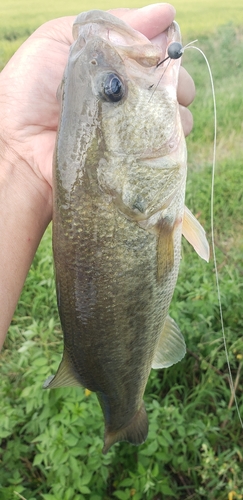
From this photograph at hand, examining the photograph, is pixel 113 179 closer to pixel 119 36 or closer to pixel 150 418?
pixel 119 36

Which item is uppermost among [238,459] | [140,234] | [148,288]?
[140,234]

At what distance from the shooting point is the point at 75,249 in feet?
4.62

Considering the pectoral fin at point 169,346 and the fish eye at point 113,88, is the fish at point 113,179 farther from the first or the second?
the pectoral fin at point 169,346

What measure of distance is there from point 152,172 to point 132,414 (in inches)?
42.0

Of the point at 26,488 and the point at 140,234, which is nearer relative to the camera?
the point at 140,234

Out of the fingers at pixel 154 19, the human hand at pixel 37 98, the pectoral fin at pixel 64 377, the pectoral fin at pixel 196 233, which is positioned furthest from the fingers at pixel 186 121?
the pectoral fin at pixel 64 377

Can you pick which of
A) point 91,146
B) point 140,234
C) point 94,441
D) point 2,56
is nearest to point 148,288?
point 140,234

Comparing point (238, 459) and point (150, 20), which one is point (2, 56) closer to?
point (150, 20)

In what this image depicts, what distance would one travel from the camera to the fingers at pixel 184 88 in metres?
1.88

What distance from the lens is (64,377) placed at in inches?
65.3

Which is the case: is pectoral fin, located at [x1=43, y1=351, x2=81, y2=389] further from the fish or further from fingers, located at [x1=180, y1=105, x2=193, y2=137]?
fingers, located at [x1=180, y1=105, x2=193, y2=137]

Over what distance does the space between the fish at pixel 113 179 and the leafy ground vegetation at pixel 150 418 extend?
3.24 ft

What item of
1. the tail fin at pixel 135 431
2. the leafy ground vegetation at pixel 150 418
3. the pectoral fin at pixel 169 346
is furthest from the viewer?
the leafy ground vegetation at pixel 150 418

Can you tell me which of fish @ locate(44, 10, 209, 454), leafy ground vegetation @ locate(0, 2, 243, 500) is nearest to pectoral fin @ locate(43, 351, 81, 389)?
fish @ locate(44, 10, 209, 454)
